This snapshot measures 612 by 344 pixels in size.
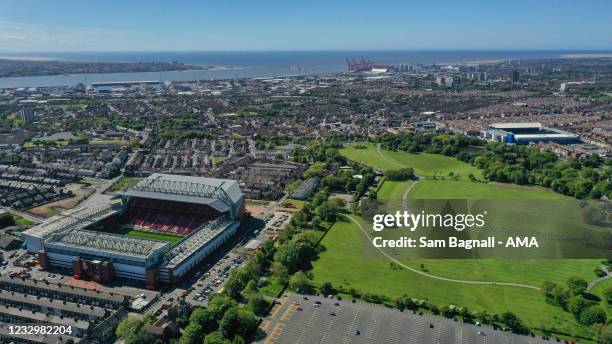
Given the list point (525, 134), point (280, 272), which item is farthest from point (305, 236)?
point (525, 134)

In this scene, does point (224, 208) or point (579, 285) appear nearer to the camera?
point (579, 285)

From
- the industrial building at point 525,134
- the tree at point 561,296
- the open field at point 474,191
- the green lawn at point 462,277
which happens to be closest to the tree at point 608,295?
the tree at point 561,296

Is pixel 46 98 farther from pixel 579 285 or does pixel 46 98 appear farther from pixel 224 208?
pixel 579 285

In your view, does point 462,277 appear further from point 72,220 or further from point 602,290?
point 72,220

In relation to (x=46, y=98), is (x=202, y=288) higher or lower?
lower

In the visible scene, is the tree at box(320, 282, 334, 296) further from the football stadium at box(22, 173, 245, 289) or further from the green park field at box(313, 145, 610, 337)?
the football stadium at box(22, 173, 245, 289)

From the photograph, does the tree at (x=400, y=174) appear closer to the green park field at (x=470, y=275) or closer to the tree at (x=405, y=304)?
the green park field at (x=470, y=275)

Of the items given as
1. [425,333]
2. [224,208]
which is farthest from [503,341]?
[224,208]
